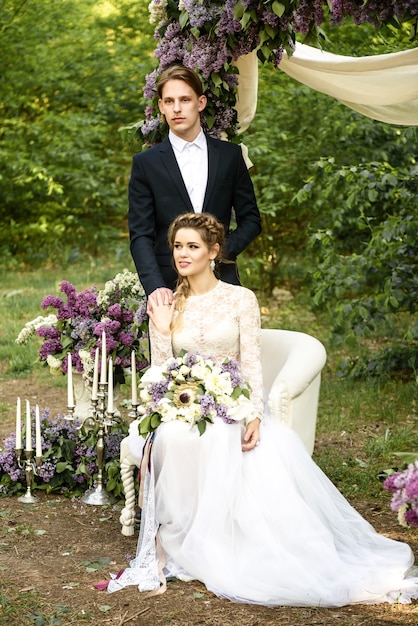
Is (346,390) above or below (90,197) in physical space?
below

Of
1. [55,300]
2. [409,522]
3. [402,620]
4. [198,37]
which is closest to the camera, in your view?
[409,522]

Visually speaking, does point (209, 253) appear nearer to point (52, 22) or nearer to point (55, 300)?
point (55, 300)

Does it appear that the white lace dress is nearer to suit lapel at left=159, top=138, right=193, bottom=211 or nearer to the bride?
the bride

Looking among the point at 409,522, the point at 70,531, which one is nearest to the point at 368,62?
the point at 70,531

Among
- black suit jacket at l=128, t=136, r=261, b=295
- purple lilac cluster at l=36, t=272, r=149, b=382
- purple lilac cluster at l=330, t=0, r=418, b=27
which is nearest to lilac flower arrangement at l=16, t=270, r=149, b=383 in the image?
purple lilac cluster at l=36, t=272, r=149, b=382

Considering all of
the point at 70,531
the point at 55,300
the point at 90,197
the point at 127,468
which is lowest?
the point at 70,531

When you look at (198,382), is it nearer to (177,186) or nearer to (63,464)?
(177,186)

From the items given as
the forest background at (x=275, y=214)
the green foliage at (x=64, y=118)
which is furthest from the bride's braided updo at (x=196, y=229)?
the green foliage at (x=64, y=118)

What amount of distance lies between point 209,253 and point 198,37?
1.08 metres

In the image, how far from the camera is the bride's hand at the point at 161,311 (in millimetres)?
4062

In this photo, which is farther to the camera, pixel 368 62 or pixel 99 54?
pixel 99 54

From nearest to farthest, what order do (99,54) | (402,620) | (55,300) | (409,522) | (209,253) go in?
(409,522), (402,620), (209,253), (55,300), (99,54)

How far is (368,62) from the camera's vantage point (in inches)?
203

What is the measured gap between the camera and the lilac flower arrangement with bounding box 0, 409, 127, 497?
4789mm
